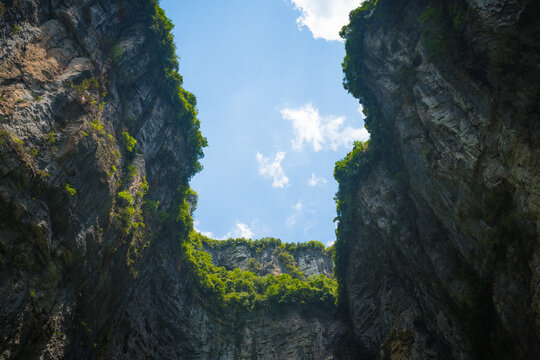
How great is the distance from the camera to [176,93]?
1004 inches

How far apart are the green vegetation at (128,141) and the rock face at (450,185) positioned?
1684cm

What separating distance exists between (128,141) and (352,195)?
17.5m

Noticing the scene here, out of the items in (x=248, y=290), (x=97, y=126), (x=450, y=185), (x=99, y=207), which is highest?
(x=97, y=126)

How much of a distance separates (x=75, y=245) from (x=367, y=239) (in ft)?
62.8

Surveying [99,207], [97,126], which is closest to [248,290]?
[99,207]

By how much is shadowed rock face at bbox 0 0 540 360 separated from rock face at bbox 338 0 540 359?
85 millimetres

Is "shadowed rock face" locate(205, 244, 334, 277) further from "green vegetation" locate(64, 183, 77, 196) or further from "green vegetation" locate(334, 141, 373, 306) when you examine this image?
"green vegetation" locate(64, 183, 77, 196)

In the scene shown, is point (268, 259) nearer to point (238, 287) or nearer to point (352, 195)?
point (238, 287)

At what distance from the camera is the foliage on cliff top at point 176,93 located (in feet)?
76.2

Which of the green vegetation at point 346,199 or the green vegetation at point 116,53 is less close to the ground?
the green vegetation at point 116,53

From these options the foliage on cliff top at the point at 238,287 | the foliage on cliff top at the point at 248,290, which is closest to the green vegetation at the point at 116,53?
the foliage on cliff top at the point at 238,287

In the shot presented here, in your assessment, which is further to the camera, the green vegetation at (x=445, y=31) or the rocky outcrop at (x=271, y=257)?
the rocky outcrop at (x=271, y=257)

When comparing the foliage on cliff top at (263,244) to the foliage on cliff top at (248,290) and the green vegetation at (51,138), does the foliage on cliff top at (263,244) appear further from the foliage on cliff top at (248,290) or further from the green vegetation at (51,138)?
the green vegetation at (51,138)

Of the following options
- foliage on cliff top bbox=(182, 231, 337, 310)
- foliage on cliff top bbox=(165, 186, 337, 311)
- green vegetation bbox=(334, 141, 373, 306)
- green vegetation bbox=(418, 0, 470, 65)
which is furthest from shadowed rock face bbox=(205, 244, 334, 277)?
green vegetation bbox=(418, 0, 470, 65)
